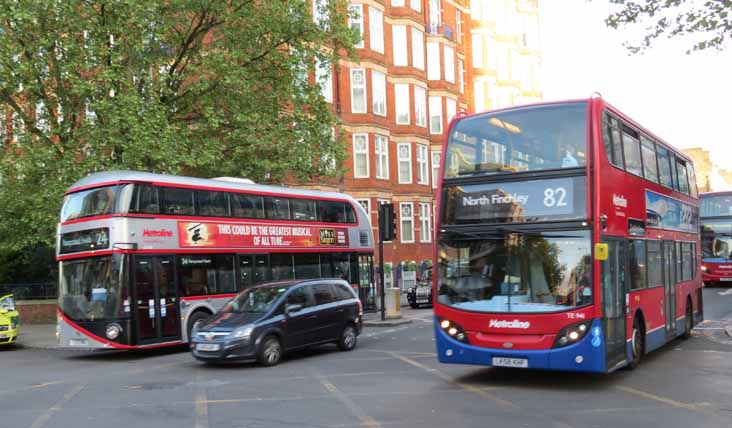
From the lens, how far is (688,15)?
42.4 ft

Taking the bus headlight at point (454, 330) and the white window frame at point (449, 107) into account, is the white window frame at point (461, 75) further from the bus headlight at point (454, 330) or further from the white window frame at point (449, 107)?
the bus headlight at point (454, 330)

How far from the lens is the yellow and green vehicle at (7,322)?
62.5 feet

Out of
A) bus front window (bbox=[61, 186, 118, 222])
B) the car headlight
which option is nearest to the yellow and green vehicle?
Answer: bus front window (bbox=[61, 186, 118, 222])

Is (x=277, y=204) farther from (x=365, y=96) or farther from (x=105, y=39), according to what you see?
(x=365, y=96)

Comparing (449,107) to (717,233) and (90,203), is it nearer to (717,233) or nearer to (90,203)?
(717,233)

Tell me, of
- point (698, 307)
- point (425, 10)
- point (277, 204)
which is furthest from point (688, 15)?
point (425, 10)

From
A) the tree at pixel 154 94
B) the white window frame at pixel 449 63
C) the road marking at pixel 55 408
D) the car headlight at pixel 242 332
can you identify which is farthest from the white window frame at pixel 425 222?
the road marking at pixel 55 408

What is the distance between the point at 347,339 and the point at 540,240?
6.81 metres

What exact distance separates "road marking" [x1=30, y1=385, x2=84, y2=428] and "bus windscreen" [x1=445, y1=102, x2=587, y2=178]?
6.24m

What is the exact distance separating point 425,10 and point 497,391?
37.8 m

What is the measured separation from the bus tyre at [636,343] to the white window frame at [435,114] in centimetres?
3369

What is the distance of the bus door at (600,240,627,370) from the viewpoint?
10.1m

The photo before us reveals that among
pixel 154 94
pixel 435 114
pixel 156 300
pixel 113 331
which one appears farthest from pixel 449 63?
pixel 113 331

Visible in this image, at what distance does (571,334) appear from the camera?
9797mm
